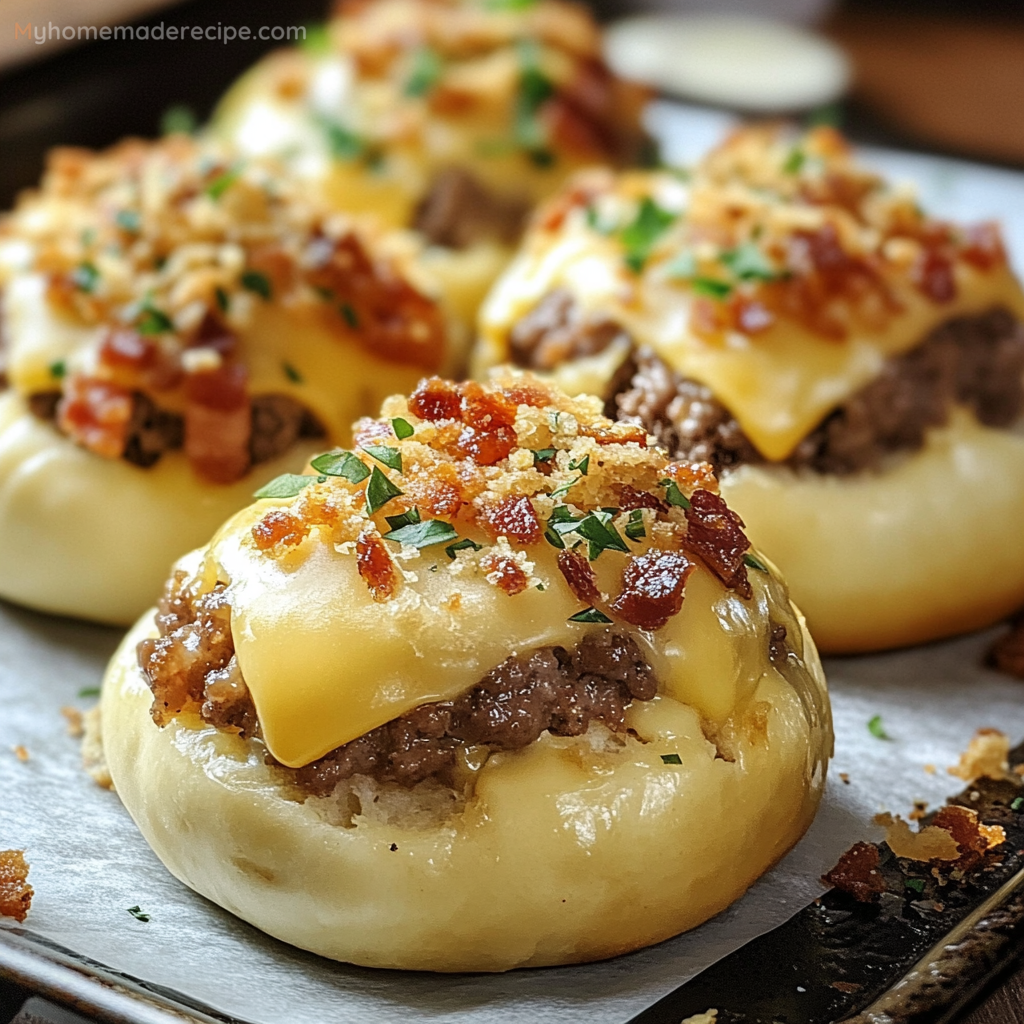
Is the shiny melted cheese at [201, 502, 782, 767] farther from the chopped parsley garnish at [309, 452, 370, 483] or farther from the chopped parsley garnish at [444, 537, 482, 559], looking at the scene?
the chopped parsley garnish at [309, 452, 370, 483]

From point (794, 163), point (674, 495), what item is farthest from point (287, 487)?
point (794, 163)

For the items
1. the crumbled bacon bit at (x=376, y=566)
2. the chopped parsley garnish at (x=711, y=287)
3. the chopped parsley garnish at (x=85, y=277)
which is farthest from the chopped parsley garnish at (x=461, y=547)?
the chopped parsley garnish at (x=85, y=277)

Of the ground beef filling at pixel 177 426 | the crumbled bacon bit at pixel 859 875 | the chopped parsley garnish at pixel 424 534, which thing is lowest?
the crumbled bacon bit at pixel 859 875

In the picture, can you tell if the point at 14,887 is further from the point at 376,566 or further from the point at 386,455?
the point at 386,455

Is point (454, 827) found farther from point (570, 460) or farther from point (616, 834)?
point (570, 460)

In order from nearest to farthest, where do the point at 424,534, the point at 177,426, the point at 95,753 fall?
the point at 424,534
the point at 95,753
the point at 177,426

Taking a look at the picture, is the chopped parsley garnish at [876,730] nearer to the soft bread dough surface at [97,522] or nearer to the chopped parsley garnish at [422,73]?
the soft bread dough surface at [97,522]
